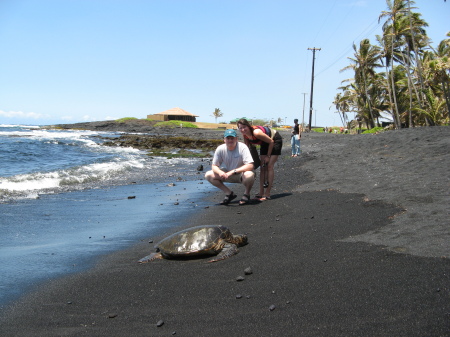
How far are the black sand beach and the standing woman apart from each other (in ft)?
6.61

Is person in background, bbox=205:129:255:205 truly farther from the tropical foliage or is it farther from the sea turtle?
the tropical foliage

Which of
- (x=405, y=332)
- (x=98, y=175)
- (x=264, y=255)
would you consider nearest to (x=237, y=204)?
(x=264, y=255)

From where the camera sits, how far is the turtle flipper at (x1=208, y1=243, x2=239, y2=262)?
4234mm

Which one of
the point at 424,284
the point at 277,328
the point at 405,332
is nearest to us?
the point at 405,332

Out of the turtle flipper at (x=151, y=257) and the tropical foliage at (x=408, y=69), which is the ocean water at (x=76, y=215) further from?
the tropical foliage at (x=408, y=69)

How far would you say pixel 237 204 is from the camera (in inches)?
300

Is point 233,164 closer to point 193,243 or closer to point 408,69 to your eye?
point 193,243

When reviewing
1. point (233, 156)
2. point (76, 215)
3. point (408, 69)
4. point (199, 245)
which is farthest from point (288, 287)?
point (408, 69)

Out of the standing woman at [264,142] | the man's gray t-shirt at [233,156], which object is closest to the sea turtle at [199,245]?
the man's gray t-shirt at [233,156]

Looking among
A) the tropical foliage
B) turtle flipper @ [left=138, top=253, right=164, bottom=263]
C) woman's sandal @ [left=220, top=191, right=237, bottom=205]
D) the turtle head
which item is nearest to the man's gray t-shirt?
woman's sandal @ [left=220, top=191, right=237, bottom=205]

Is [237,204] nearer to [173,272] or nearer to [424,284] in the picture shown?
[173,272]

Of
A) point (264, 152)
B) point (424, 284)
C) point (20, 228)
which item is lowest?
point (20, 228)

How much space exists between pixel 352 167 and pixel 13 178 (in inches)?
386

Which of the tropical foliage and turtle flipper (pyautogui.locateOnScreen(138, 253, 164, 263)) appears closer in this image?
turtle flipper (pyautogui.locateOnScreen(138, 253, 164, 263))
